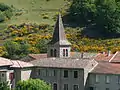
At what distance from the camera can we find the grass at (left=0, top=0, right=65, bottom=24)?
176000 mm

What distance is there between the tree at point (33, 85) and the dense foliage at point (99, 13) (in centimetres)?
6800

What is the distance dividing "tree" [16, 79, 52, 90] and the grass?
80801 mm

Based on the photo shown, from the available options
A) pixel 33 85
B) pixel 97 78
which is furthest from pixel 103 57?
pixel 33 85

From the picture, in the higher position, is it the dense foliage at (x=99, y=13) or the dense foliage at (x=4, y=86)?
the dense foliage at (x=4, y=86)

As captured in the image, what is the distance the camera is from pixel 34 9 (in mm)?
184000

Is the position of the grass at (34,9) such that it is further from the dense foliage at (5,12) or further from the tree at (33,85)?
the tree at (33,85)

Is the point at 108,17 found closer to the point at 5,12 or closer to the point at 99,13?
the point at 99,13

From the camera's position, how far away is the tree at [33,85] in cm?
9000

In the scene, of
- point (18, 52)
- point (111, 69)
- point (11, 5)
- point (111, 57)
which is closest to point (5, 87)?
point (111, 69)

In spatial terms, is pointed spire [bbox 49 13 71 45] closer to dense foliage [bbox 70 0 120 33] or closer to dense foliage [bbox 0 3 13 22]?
dense foliage [bbox 70 0 120 33]

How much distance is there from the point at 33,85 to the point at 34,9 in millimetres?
94795

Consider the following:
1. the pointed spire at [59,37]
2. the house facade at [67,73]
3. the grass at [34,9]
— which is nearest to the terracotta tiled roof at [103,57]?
the pointed spire at [59,37]

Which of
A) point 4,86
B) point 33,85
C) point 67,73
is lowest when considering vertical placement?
point 4,86

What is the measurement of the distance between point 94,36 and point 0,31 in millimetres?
23291
